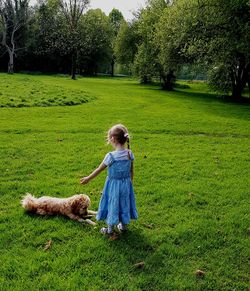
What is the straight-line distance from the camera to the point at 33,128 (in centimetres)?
1488

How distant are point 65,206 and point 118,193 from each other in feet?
4.36

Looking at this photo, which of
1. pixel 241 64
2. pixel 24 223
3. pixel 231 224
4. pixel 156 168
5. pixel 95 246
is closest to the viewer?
pixel 95 246

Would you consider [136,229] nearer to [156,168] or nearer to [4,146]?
[156,168]

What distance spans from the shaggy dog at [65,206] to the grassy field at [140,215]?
0.57 feet

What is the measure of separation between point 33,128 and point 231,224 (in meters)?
10.3

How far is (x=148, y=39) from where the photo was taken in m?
44.3

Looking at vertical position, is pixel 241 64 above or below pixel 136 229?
above

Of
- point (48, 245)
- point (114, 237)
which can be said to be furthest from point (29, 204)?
point (114, 237)

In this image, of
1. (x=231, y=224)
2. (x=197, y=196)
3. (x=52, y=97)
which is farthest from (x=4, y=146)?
(x=52, y=97)

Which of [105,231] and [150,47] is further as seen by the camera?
[150,47]

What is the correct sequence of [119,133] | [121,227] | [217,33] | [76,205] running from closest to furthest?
1. [119,133]
2. [121,227]
3. [76,205]
4. [217,33]

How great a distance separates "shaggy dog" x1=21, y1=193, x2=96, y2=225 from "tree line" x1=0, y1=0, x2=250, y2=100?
1943 centimetres

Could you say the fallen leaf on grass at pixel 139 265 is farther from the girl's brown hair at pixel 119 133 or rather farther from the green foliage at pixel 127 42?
the green foliage at pixel 127 42

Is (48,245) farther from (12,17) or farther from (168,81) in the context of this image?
(12,17)
